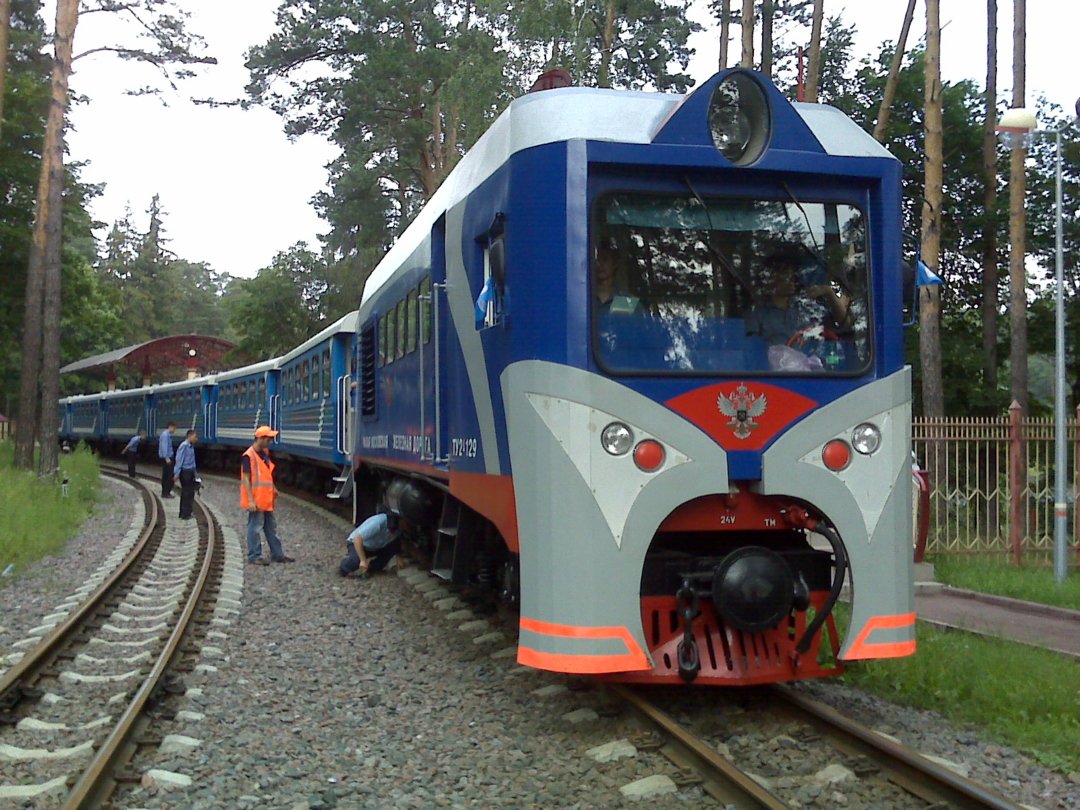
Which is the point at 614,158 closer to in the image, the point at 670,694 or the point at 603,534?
the point at 603,534

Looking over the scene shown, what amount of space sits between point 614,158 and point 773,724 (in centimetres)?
287

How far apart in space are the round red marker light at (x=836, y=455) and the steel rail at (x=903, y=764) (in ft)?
3.84

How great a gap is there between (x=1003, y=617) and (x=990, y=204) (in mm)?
15231

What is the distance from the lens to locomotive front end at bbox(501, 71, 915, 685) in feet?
17.1

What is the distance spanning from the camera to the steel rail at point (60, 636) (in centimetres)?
654

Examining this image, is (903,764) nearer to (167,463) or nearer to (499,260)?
(499,260)

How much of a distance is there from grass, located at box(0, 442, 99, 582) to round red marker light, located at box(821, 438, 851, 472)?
942cm

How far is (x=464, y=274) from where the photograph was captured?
662 centimetres

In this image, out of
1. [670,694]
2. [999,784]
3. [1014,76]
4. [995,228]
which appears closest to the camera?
[999,784]

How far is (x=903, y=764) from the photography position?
4.66 metres

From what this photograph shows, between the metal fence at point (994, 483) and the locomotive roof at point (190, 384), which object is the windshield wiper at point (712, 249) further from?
the locomotive roof at point (190, 384)

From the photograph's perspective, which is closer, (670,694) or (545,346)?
(545,346)

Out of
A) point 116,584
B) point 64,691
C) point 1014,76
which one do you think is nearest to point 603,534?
point 64,691

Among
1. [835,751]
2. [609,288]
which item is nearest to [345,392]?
[609,288]
